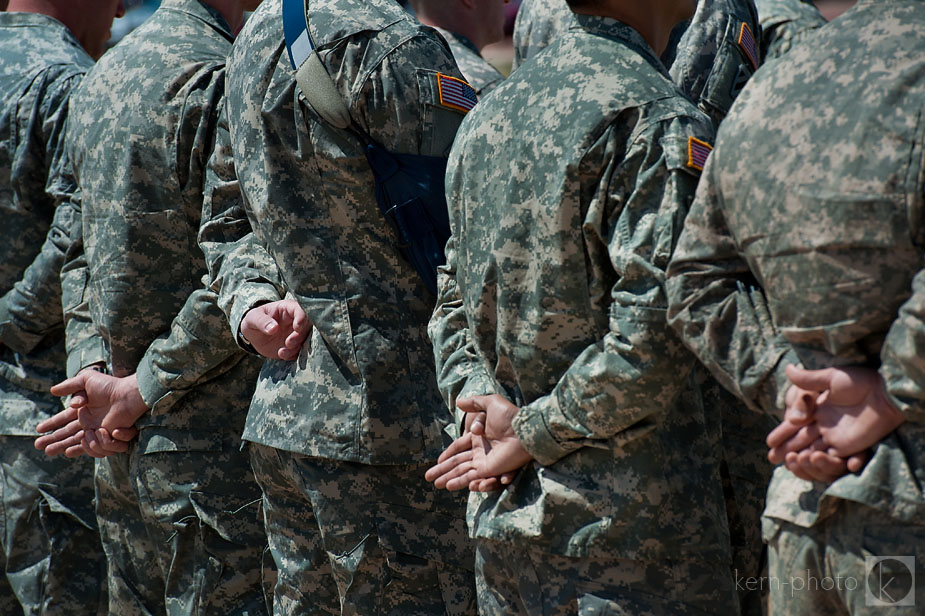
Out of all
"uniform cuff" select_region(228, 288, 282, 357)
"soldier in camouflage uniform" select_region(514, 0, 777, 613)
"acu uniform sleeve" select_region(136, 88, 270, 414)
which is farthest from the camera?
"acu uniform sleeve" select_region(136, 88, 270, 414)

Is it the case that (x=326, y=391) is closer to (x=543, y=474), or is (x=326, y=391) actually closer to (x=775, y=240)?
(x=543, y=474)

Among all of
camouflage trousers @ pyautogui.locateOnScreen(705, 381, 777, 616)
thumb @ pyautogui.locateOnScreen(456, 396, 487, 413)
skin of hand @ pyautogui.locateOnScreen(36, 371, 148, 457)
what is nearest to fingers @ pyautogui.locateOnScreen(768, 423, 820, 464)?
thumb @ pyautogui.locateOnScreen(456, 396, 487, 413)

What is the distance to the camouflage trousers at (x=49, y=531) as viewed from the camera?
4.23 metres

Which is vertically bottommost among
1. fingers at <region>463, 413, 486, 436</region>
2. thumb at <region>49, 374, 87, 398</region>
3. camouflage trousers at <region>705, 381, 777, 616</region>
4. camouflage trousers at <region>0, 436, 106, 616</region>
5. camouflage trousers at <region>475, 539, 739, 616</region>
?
camouflage trousers at <region>0, 436, 106, 616</region>

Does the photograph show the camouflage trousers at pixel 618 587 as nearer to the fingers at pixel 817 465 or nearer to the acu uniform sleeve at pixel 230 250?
the fingers at pixel 817 465

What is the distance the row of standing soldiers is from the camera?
1.85 metres

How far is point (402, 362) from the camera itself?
293cm

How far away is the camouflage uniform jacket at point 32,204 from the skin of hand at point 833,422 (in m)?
2.87

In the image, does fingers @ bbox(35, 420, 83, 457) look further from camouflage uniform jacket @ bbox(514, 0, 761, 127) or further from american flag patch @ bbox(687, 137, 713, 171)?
american flag patch @ bbox(687, 137, 713, 171)

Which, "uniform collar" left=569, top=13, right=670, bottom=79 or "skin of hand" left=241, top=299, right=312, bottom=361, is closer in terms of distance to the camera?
"uniform collar" left=569, top=13, right=670, bottom=79

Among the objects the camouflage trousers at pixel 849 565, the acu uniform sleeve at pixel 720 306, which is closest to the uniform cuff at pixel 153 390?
the acu uniform sleeve at pixel 720 306

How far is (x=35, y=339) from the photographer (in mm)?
4297

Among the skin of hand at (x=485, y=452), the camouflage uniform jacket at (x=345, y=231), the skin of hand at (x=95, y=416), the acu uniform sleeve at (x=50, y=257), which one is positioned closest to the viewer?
the skin of hand at (x=485, y=452)

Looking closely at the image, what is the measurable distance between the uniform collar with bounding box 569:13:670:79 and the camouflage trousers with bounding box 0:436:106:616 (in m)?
2.86
